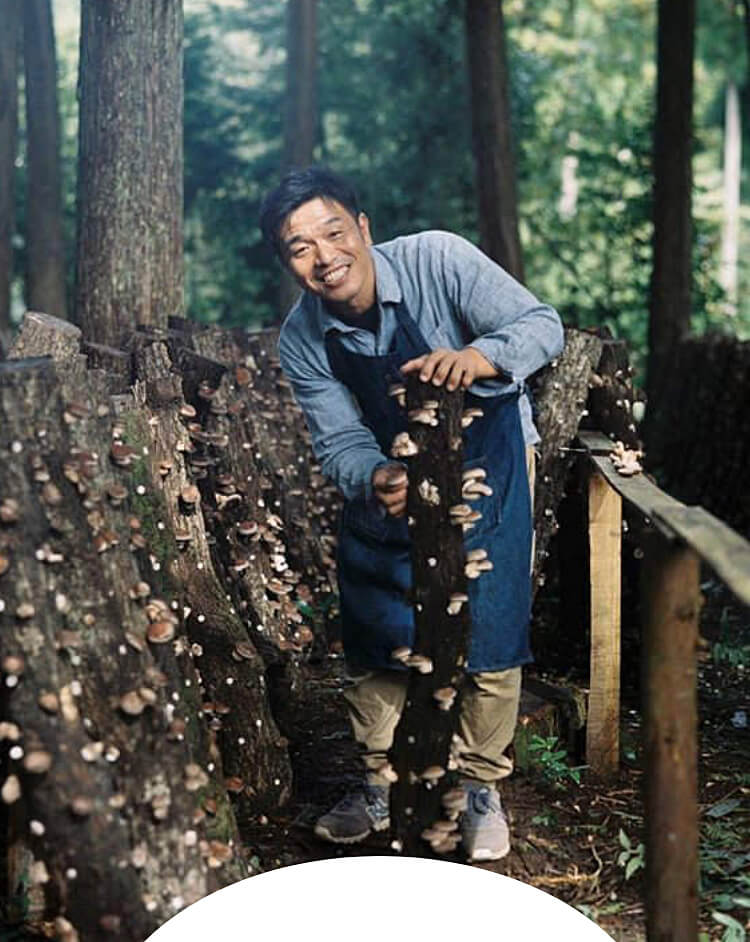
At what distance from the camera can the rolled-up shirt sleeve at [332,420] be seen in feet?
6.09

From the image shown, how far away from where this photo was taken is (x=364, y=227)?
1853 millimetres

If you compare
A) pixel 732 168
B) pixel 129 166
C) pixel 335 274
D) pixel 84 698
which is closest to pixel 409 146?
pixel 129 166

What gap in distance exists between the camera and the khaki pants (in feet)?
6.16

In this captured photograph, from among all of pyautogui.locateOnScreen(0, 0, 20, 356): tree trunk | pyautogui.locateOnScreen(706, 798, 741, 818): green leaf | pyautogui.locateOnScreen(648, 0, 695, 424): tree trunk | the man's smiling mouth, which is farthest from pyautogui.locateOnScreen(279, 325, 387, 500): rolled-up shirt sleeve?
pyautogui.locateOnScreen(648, 0, 695, 424): tree trunk

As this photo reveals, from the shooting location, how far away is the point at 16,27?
264cm

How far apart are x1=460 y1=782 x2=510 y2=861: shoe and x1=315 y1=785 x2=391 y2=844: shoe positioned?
10 cm

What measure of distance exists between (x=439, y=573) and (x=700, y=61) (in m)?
7.92

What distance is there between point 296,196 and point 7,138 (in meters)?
1.81

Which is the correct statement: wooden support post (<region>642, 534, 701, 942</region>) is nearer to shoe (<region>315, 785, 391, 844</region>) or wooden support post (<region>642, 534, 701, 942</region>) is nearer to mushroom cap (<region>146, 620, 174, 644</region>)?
shoe (<region>315, 785, 391, 844</region>)

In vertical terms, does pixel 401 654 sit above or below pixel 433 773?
above

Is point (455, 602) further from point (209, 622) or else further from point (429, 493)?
point (209, 622)

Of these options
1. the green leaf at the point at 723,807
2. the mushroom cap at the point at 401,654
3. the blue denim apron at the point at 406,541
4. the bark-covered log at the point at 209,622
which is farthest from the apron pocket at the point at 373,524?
the green leaf at the point at 723,807

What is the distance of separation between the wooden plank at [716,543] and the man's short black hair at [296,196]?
0.55 m
